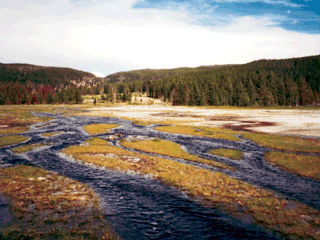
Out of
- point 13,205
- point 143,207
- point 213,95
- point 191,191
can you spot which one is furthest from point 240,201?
point 213,95

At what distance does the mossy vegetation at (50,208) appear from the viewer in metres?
10.8

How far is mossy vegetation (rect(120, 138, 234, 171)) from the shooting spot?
24281 millimetres

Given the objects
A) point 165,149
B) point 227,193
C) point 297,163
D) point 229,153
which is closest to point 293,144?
point 297,163

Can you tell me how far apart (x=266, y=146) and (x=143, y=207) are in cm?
2536

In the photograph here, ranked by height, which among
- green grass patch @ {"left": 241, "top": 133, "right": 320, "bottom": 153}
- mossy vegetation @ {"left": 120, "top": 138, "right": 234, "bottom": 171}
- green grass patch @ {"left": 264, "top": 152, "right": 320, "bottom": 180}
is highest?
green grass patch @ {"left": 241, "top": 133, "right": 320, "bottom": 153}

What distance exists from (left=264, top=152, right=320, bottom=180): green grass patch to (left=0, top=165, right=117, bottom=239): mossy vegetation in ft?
64.5

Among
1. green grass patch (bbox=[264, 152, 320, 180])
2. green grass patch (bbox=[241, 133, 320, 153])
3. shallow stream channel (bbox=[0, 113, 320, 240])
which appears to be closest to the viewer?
shallow stream channel (bbox=[0, 113, 320, 240])

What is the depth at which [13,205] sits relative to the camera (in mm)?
13555

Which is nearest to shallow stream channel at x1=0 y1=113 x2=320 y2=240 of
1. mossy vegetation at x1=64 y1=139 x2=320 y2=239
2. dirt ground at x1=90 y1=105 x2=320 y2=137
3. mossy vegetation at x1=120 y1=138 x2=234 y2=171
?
mossy vegetation at x1=64 y1=139 x2=320 y2=239

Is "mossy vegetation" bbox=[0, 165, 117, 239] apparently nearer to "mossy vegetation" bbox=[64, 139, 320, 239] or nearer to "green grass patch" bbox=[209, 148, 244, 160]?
"mossy vegetation" bbox=[64, 139, 320, 239]

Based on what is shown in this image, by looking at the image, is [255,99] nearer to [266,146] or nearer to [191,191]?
[266,146]

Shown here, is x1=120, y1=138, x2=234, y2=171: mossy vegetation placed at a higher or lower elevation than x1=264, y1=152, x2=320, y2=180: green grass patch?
lower

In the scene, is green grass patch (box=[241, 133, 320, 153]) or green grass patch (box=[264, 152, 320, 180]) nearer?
green grass patch (box=[264, 152, 320, 180])

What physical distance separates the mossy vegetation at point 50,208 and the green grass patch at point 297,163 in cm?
1965
